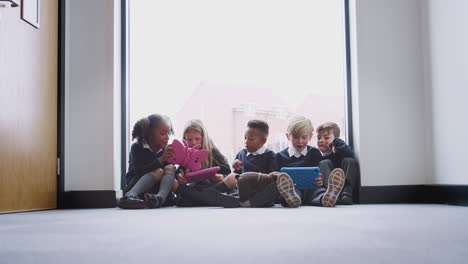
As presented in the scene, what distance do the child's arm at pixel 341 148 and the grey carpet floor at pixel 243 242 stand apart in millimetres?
1405

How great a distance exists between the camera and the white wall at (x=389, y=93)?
3.40m

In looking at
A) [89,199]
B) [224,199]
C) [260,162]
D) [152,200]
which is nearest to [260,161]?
[260,162]

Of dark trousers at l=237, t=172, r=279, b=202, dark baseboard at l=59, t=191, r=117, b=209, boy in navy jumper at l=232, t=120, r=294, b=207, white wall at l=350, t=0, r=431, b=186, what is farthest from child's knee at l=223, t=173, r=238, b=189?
white wall at l=350, t=0, r=431, b=186

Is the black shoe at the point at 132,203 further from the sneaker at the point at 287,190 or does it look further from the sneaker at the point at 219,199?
the sneaker at the point at 287,190

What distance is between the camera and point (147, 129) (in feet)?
10.9

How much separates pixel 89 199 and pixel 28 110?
72cm

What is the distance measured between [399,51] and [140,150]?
1.90 metres

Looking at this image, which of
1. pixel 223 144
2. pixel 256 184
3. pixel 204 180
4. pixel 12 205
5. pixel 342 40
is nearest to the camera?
pixel 12 205

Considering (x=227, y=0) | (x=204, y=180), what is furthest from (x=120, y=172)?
(x=227, y=0)

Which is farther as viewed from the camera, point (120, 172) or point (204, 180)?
point (120, 172)

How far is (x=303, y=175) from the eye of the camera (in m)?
3.12

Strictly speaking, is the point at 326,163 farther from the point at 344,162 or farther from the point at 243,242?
the point at 243,242

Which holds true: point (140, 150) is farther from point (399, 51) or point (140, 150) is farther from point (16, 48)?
point (399, 51)

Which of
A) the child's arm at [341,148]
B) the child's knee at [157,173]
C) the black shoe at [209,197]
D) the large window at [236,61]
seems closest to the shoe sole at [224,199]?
the black shoe at [209,197]
